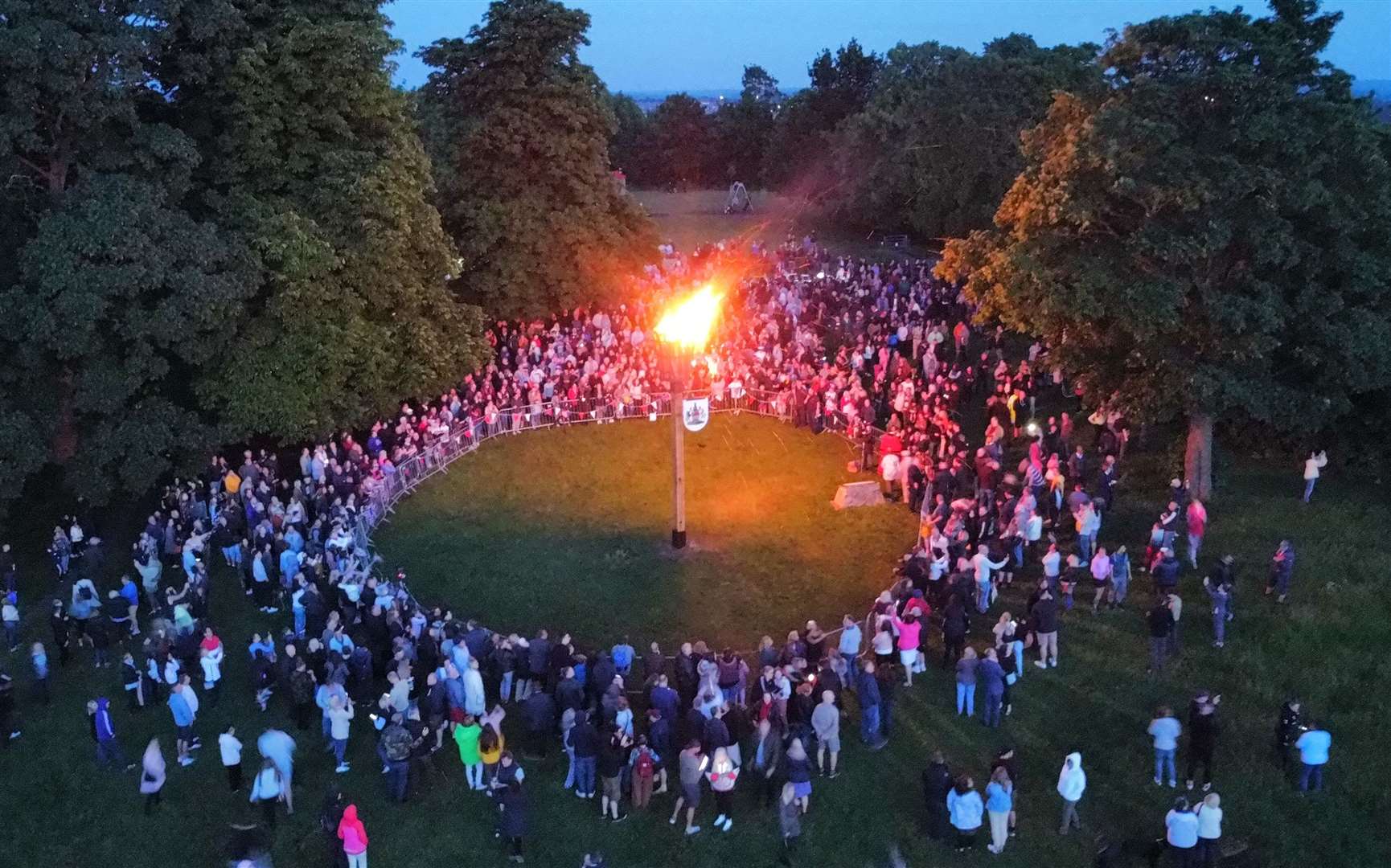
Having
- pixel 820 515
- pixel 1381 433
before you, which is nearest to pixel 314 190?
pixel 820 515

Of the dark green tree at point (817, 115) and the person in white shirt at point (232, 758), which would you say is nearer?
the person in white shirt at point (232, 758)

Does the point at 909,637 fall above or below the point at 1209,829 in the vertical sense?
A: above

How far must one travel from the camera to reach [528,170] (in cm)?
2945

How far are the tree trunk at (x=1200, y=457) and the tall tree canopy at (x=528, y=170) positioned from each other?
1594 centimetres

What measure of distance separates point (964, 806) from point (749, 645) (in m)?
5.48

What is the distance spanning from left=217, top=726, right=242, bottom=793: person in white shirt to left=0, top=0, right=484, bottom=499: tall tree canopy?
9.36 metres

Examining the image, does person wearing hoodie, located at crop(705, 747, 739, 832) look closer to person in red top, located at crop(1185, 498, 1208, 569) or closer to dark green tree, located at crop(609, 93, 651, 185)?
person in red top, located at crop(1185, 498, 1208, 569)

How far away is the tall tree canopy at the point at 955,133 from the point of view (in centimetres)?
4119

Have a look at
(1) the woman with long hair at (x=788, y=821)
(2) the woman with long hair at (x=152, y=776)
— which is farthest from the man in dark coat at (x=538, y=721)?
(2) the woman with long hair at (x=152, y=776)

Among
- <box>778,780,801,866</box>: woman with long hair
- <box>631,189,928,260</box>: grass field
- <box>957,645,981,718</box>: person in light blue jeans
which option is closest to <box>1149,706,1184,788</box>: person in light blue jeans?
<box>957,645,981,718</box>: person in light blue jeans

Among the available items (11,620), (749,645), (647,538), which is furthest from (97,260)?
(749,645)

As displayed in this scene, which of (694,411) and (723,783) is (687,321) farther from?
(723,783)

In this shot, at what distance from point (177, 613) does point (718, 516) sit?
9874 millimetres

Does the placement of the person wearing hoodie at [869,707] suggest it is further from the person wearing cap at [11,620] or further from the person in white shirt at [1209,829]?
the person wearing cap at [11,620]
